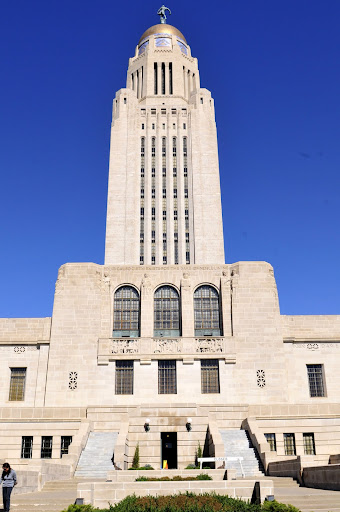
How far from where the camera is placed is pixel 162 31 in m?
76.4

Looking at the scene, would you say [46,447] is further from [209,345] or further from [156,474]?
[209,345]

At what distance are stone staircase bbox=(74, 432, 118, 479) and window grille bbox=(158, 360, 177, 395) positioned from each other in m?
5.48

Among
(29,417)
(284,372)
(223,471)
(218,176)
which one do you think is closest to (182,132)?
(218,176)

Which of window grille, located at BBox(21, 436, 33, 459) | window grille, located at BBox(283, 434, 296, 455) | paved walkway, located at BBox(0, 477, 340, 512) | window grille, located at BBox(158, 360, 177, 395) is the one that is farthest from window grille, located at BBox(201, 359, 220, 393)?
paved walkway, located at BBox(0, 477, 340, 512)

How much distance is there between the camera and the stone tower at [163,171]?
61344 mm

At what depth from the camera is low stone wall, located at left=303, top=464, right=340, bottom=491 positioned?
1988cm

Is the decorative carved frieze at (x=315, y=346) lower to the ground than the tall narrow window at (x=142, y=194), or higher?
lower

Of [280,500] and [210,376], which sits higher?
[210,376]

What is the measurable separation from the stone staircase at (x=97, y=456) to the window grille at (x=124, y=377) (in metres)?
4.52

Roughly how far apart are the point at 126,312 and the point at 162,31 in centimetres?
5311

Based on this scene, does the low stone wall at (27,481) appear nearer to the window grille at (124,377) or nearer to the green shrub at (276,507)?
the green shrub at (276,507)

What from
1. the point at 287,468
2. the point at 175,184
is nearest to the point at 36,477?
the point at 287,468

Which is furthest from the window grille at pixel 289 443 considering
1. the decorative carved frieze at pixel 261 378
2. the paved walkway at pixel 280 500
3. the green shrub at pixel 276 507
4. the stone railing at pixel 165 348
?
the green shrub at pixel 276 507

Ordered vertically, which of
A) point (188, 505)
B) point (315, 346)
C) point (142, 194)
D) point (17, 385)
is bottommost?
point (188, 505)
